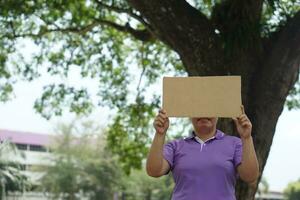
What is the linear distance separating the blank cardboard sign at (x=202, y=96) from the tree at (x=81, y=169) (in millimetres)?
36253

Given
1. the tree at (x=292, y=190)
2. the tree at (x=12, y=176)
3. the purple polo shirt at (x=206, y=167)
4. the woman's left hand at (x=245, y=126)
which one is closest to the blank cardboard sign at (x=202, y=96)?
the woman's left hand at (x=245, y=126)

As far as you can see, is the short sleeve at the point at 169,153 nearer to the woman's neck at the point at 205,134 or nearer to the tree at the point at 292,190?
the woman's neck at the point at 205,134

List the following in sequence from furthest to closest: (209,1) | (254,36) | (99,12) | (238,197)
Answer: (99,12)
(209,1)
(254,36)
(238,197)

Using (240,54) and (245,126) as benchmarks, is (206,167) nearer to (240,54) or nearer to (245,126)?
(245,126)

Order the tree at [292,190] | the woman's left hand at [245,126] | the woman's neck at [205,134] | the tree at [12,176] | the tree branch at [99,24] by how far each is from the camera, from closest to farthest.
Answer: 1. the woman's left hand at [245,126]
2. the woman's neck at [205,134]
3. the tree branch at [99,24]
4. the tree at [12,176]
5. the tree at [292,190]

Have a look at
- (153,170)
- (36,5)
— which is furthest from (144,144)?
(153,170)

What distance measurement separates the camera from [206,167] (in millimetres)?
3586

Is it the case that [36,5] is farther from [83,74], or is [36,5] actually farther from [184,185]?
[184,185]

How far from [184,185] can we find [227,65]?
3694 millimetres

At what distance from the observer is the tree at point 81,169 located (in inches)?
1598

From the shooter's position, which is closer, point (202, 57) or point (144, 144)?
point (202, 57)

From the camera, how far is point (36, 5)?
39.0ft

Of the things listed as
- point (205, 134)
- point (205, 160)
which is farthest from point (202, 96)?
point (205, 160)

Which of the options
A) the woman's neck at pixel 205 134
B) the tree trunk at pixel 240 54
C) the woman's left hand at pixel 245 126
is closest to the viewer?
the woman's left hand at pixel 245 126
